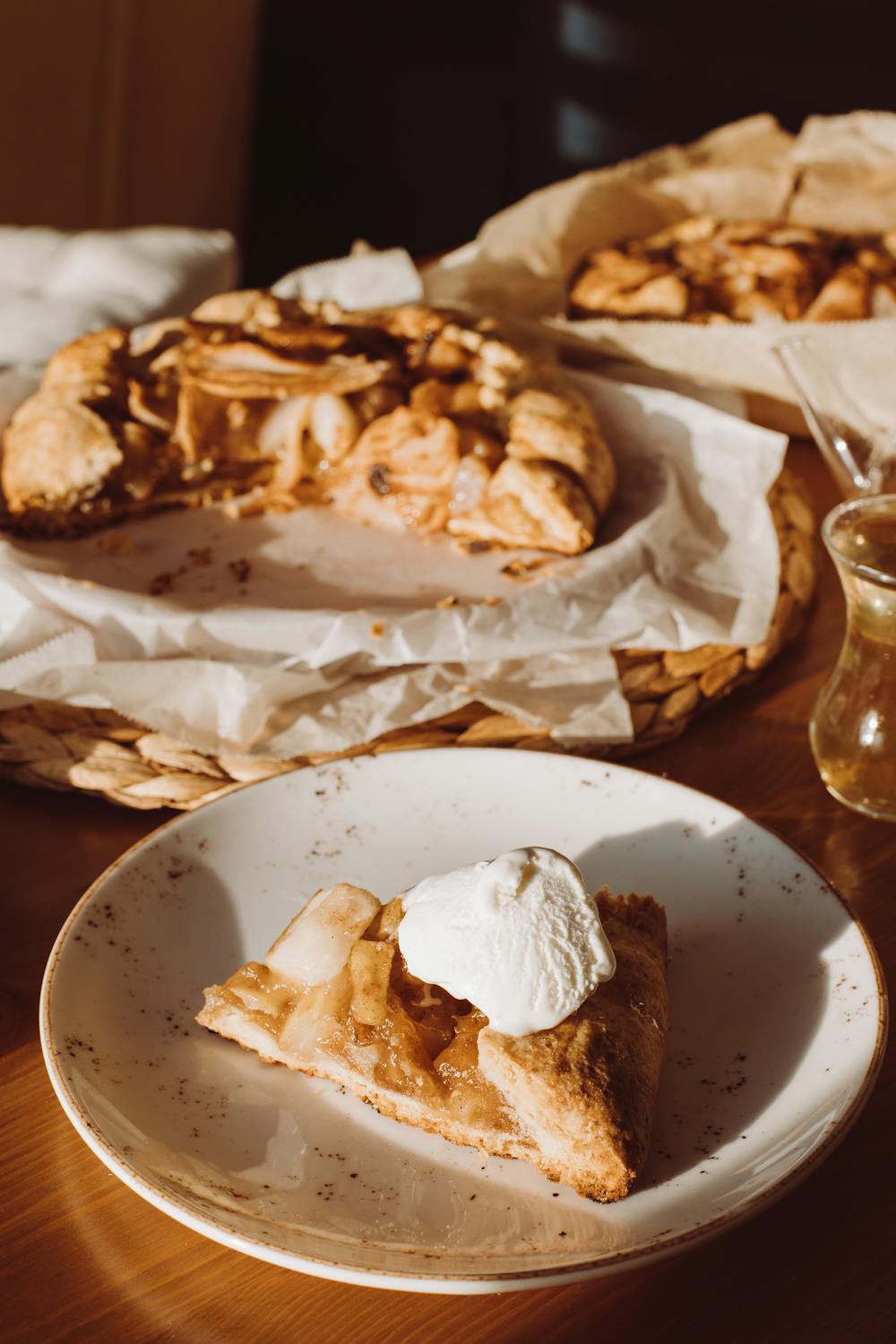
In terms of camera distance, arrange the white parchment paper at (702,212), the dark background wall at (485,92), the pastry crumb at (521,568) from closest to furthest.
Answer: the pastry crumb at (521,568) → the white parchment paper at (702,212) → the dark background wall at (485,92)

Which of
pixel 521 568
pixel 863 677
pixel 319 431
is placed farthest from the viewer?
pixel 319 431

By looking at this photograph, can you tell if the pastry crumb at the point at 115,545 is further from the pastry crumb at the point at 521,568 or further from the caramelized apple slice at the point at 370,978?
the caramelized apple slice at the point at 370,978

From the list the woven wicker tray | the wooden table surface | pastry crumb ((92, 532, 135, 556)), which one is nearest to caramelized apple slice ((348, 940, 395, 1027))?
the wooden table surface

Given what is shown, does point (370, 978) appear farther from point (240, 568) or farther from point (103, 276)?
point (103, 276)

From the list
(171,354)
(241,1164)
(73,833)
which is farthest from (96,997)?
(171,354)

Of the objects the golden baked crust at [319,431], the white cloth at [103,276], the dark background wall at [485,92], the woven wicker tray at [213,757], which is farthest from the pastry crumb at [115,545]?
the dark background wall at [485,92]

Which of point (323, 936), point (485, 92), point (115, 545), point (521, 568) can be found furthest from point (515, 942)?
point (485, 92)
